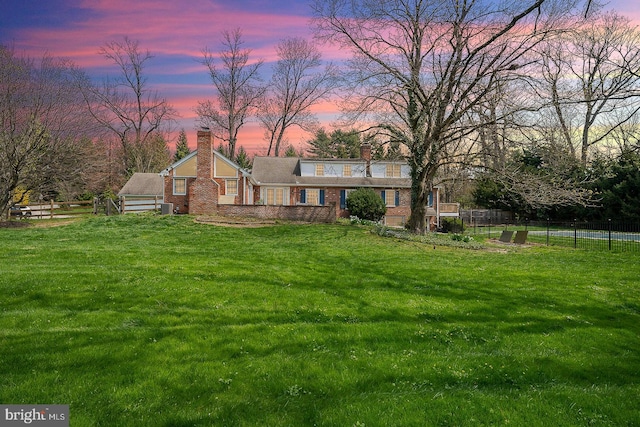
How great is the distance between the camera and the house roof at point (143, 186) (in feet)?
125

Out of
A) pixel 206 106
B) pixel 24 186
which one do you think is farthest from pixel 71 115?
pixel 206 106

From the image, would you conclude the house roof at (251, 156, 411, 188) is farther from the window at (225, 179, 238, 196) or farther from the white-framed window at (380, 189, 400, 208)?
the window at (225, 179, 238, 196)

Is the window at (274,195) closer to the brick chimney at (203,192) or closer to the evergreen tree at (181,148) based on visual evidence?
the brick chimney at (203,192)

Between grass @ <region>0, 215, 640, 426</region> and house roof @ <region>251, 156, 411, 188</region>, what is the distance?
81.2ft

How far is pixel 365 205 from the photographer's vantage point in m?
32.8

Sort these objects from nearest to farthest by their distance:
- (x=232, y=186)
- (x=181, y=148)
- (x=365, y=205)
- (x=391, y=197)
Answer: (x=365, y=205)
(x=232, y=186)
(x=391, y=197)
(x=181, y=148)

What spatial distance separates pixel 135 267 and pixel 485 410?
9.66 metres

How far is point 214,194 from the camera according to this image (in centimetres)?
2714

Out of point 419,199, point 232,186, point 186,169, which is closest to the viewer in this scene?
point 419,199

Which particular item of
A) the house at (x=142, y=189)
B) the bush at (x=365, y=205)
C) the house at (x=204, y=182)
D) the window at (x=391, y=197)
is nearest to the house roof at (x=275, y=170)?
the house at (x=204, y=182)

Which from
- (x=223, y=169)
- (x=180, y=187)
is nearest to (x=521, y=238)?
(x=223, y=169)

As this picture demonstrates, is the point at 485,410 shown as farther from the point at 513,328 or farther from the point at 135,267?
the point at 135,267

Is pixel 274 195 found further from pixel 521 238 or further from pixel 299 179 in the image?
pixel 521 238

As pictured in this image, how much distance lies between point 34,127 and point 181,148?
4898 centimetres
